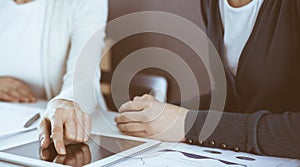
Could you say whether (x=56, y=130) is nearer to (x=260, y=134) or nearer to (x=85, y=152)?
(x=85, y=152)

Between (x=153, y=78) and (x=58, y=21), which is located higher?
(x=58, y=21)

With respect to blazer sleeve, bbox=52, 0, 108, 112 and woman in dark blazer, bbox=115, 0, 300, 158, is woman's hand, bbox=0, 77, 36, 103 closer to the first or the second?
blazer sleeve, bbox=52, 0, 108, 112

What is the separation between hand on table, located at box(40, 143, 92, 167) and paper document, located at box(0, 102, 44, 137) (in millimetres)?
181

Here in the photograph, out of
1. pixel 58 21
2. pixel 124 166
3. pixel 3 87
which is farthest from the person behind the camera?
pixel 58 21

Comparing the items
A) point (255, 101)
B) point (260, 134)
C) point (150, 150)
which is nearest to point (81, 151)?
point (150, 150)

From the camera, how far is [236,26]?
114 centimetres

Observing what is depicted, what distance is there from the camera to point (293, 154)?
0.85 metres

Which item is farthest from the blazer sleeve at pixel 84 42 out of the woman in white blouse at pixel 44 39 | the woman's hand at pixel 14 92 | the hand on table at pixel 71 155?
the hand on table at pixel 71 155

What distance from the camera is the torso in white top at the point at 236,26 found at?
111cm

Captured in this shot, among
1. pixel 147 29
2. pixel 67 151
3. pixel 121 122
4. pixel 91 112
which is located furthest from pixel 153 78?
pixel 67 151

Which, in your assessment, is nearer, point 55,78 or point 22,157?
point 22,157

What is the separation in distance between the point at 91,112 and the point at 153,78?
43 cm

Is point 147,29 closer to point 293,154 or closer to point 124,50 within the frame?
point 124,50

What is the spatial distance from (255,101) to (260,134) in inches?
12.0
